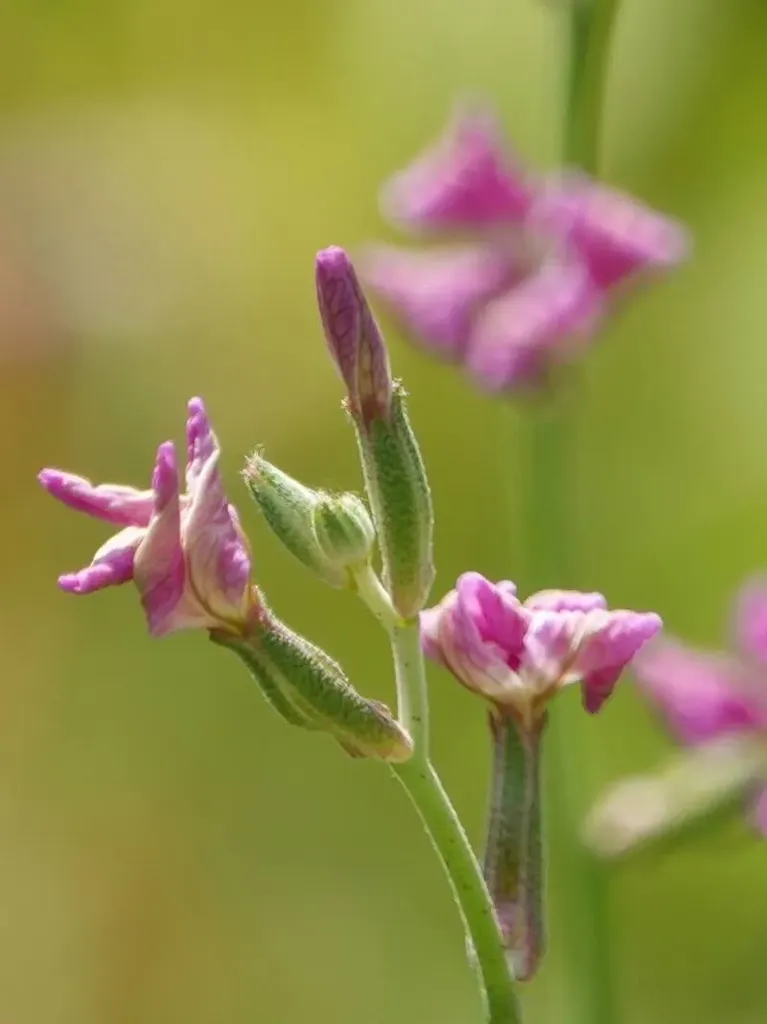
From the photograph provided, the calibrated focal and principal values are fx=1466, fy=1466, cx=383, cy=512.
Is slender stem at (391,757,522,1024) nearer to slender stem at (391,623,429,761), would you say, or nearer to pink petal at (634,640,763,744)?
slender stem at (391,623,429,761)

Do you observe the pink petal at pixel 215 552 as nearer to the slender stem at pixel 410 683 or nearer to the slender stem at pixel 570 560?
the slender stem at pixel 410 683

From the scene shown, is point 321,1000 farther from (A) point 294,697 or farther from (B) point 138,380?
(A) point 294,697

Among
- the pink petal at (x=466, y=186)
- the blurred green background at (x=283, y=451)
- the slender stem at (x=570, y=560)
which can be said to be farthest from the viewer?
the blurred green background at (x=283, y=451)

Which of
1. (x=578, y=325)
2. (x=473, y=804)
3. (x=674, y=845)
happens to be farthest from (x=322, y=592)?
(x=674, y=845)

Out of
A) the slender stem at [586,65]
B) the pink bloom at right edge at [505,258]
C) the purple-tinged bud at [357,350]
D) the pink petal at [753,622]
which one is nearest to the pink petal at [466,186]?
the pink bloom at right edge at [505,258]

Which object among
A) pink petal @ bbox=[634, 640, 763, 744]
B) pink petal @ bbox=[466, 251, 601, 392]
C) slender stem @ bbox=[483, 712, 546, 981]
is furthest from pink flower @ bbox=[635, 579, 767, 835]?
slender stem @ bbox=[483, 712, 546, 981]

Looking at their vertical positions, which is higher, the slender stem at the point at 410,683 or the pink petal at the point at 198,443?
the pink petal at the point at 198,443

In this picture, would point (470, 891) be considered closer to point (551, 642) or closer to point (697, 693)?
point (551, 642)
